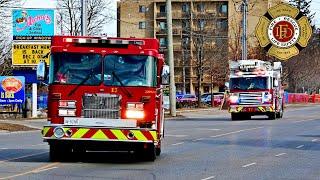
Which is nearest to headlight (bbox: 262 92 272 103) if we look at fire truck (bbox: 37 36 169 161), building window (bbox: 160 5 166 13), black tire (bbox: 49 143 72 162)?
black tire (bbox: 49 143 72 162)

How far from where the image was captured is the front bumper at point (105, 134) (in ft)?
54.3

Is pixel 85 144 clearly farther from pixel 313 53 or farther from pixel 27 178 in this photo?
pixel 313 53

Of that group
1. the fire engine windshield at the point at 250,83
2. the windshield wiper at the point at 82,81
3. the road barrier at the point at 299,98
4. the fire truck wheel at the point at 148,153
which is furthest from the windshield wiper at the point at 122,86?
the road barrier at the point at 299,98

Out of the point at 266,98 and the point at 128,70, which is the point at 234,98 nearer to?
the point at 266,98

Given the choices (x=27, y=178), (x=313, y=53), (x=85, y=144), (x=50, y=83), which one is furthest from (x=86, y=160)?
(x=313, y=53)

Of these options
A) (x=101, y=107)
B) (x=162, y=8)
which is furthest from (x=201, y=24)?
(x=101, y=107)

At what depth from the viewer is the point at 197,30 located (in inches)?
2862

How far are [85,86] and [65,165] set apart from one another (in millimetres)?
1820

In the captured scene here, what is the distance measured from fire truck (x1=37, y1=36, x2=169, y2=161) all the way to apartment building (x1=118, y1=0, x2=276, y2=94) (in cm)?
4641

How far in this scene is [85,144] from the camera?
1691cm

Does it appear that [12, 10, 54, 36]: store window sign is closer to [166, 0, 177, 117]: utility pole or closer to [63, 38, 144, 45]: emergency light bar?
[166, 0, 177, 117]: utility pole

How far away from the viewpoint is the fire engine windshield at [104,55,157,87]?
55.5ft

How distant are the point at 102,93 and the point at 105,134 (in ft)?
3.09

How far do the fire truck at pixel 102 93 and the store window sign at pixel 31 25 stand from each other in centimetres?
2712
